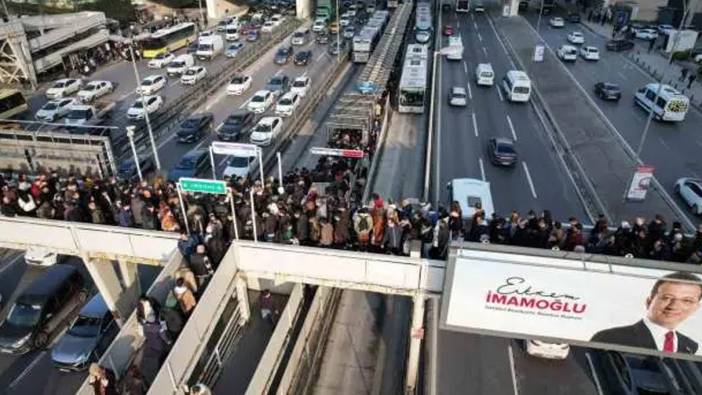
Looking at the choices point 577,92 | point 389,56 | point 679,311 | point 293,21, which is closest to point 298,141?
point 389,56

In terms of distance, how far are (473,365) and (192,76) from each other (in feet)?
112

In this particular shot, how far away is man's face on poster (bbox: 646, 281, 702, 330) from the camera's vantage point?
420 inches

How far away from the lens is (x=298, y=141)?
32.2 metres

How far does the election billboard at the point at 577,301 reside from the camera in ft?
35.5

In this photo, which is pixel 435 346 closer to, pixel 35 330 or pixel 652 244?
pixel 652 244

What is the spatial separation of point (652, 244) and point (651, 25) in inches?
2398

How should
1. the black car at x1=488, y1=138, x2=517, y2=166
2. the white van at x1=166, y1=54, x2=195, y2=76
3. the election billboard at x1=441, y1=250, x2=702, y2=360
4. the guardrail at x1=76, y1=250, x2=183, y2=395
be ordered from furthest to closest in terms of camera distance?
1. the white van at x1=166, y1=54, x2=195, y2=76
2. the black car at x1=488, y1=138, x2=517, y2=166
3. the guardrail at x1=76, y1=250, x2=183, y2=395
4. the election billboard at x1=441, y1=250, x2=702, y2=360

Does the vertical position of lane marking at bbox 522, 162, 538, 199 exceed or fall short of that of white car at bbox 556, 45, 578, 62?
it falls short

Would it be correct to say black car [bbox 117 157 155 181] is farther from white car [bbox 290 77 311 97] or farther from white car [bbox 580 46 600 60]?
white car [bbox 580 46 600 60]

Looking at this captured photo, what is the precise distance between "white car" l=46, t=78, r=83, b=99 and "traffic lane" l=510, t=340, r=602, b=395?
38.3 metres

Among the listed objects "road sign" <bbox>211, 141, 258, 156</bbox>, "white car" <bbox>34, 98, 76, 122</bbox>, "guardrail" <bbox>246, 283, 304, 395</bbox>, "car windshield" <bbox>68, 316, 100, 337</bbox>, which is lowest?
"car windshield" <bbox>68, 316, 100, 337</bbox>

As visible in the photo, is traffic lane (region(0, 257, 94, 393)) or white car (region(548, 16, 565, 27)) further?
white car (region(548, 16, 565, 27))

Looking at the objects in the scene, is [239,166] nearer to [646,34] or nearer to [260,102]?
[260,102]

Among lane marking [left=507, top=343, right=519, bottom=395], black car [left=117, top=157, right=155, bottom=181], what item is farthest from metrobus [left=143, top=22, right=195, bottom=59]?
lane marking [left=507, top=343, right=519, bottom=395]
